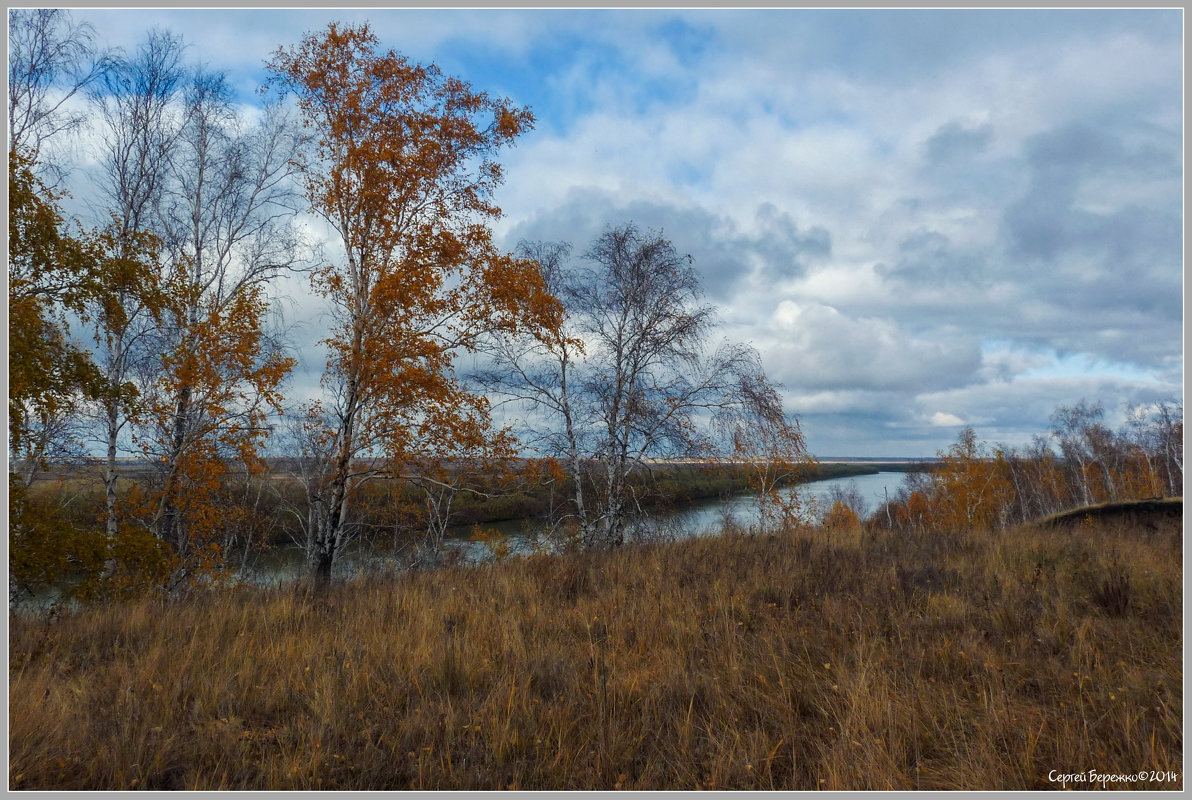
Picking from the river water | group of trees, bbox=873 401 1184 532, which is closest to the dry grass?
the river water

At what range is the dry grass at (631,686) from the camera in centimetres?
277

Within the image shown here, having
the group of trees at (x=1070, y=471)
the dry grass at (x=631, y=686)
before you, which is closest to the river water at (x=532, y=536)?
the dry grass at (x=631, y=686)

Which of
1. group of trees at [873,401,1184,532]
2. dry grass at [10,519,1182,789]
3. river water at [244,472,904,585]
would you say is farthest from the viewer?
group of trees at [873,401,1184,532]

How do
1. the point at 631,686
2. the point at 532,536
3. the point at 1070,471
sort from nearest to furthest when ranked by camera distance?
the point at 631,686 < the point at 532,536 < the point at 1070,471

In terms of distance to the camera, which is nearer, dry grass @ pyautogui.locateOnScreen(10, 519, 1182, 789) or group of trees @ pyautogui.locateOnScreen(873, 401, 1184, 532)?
dry grass @ pyautogui.locateOnScreen(10, 519, 1182, 789)

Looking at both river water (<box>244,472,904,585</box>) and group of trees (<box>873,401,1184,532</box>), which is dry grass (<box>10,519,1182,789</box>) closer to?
river water (<box>244,472,904,585</box>)

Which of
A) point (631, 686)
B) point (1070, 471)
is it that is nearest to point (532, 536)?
point (631, 686)

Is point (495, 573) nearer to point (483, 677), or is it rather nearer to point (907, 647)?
point (483, 677)

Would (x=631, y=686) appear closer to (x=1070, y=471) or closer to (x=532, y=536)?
(x=532, y=536)

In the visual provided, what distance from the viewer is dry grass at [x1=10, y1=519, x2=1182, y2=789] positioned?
2.77m

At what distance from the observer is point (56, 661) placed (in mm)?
4340

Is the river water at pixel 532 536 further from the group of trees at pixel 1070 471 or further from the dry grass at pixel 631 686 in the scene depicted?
the group of trees at pixel 1070 471

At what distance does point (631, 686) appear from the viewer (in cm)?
354

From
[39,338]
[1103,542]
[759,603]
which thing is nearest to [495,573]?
[759,603]
